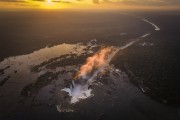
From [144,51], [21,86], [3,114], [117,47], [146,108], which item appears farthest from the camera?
[117,47]

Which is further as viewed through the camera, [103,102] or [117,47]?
[117,47]

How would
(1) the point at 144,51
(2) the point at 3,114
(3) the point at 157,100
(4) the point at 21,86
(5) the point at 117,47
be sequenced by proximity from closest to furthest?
(2) the point at 3,114, (3) the point at 157,100, (4) the point at 21,86, (1) the point at 144,51, (5) the point at 117,47

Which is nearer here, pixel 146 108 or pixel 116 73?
pixel 146 108

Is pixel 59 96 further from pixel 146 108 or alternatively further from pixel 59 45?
pixel 59 45

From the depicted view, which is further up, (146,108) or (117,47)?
(146,108)

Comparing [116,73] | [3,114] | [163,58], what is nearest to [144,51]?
[163,58]

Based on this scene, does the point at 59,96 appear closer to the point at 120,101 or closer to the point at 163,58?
the point at 120,101

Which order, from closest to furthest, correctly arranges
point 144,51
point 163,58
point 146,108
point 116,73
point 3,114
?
point 3,114 < point 146,108 < point 116,73 < point 163,58 < point 144,51

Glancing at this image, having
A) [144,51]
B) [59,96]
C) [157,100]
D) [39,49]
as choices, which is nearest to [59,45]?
[39,49]

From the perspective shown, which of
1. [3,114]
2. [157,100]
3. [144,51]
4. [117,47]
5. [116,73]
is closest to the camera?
[3,114]
